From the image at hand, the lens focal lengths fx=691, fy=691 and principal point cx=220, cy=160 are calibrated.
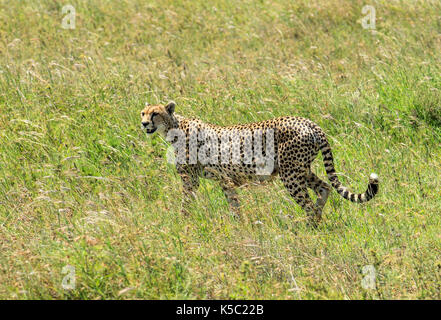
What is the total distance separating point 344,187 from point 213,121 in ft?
7.29

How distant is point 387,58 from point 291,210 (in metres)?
3.72

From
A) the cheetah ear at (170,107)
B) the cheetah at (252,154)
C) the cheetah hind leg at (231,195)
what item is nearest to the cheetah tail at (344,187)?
the cheetah at (252,154)

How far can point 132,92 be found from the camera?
8.34 metres

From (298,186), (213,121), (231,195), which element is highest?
(213,121)

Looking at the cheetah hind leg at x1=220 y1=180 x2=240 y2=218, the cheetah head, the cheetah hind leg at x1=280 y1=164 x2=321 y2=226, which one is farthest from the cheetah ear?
the cheetah hind leg at x1=280 y1=164 x2=321 y2=226

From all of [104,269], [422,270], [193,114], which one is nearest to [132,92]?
[193,114]

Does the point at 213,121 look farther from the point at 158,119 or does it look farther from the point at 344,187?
the point at 344,187

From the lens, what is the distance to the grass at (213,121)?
462 centimetres

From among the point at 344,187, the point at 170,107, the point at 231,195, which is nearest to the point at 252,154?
the point at 231,195

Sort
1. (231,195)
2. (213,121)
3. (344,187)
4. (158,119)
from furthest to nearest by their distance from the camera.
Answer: (213,121)
(158,119)
(231,195)
(344,187)

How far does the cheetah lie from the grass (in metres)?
0.15

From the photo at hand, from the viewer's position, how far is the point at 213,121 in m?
7.66

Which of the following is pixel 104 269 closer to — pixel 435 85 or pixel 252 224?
pixel 252 224

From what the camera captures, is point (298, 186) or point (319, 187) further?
point (319, 187)
